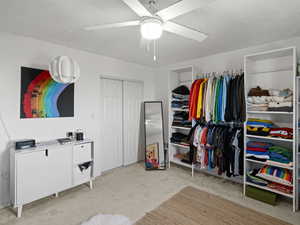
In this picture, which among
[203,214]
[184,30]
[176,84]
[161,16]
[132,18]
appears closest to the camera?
[161,16]

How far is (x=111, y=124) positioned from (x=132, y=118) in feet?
1.86

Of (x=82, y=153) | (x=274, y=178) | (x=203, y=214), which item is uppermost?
(x=82, y=153)

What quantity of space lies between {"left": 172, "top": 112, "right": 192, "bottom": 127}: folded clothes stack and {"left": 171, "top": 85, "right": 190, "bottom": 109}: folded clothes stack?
0.49 ft

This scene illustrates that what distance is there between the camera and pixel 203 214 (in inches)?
81.0

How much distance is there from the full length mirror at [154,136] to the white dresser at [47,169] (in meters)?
1.33

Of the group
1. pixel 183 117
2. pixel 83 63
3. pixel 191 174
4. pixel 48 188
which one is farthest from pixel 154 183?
pixel 83 63

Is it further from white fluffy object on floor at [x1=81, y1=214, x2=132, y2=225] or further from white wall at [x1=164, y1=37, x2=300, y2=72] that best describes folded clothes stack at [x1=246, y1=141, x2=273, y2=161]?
white fluffy object on floor at [x1=81, y1=214, x2=132, y2=225]

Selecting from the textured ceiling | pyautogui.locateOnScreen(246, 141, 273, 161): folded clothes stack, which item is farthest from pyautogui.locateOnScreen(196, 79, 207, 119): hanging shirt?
pyautogui.locateOnScreen(246, 141, 273, 161): folded clothes stack

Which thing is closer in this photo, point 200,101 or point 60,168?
point 60,168

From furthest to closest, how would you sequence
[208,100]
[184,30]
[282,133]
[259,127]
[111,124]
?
[111,124] < [208,100] < [259,127] < [282,133] < [184,30]

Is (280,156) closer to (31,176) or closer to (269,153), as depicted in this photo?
(269,153)

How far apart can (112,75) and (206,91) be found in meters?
1.87

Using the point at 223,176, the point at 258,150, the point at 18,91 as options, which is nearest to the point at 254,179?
the point at 258,150

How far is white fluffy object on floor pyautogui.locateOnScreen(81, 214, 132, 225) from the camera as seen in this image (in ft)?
6.14
